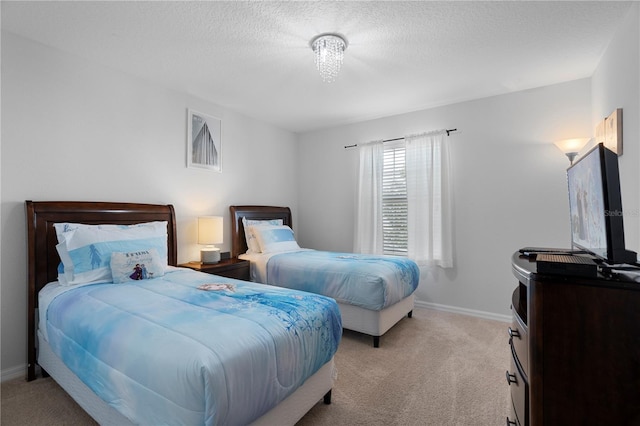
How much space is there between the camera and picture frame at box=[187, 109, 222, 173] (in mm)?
3549

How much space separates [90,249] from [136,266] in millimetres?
339

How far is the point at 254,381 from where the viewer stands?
129 centimetres

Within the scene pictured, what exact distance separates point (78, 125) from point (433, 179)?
12.4 feet

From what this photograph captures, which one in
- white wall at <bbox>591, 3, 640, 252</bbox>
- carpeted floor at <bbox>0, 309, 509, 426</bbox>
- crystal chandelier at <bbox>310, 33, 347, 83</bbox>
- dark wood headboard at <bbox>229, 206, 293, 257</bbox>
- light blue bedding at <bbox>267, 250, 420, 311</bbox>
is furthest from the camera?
dark wood headboard at <bbox>229, 206, 293, 257</bbox>

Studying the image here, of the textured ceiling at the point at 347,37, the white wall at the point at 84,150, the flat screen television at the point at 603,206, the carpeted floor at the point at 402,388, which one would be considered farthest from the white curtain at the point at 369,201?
the flat screen television at the point at 603,206

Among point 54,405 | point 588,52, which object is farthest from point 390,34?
point 54,405

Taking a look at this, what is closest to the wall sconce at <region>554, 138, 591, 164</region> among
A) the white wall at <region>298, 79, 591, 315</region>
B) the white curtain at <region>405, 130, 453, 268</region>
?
the white wall at <region>298, 79, 591, 315</region>

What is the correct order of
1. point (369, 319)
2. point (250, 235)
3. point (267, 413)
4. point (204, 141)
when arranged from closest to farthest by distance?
point (267, 413) < point (369, 319) < point (204, 141) < point (250, 235)

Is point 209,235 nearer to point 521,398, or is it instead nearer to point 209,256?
point 209,256

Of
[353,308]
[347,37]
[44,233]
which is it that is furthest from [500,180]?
[44,233]

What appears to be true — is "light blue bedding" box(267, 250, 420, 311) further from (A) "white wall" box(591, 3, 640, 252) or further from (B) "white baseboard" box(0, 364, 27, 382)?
(B) "white baseboard" box(0, 364, 27, 382)

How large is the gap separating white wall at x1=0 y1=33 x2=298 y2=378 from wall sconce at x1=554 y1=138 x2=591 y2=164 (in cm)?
373

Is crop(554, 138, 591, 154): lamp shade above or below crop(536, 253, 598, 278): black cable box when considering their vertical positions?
above

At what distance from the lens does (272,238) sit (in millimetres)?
3945
